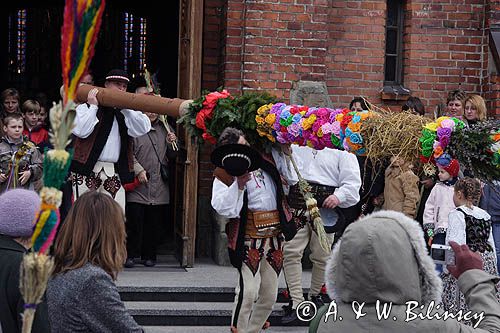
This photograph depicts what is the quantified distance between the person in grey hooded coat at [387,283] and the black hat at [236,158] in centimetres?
386

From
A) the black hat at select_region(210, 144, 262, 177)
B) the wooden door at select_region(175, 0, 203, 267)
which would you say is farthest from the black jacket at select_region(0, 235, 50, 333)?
the wooden door at select_region(175, 0, 203, 267)

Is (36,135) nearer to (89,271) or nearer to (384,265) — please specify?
(89,271)

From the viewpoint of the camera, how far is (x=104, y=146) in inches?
335

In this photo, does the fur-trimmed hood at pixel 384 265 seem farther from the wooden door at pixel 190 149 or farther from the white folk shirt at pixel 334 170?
the wooden door at pixel 190 149

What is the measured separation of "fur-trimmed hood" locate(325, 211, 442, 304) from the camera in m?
2.98

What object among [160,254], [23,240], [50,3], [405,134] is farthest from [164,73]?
[23,240]

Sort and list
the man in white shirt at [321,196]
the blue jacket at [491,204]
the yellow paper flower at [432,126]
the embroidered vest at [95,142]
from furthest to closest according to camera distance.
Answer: the blue jacket at [491,204], the man in white shirt at [321,196], the embroidered vest at [95,142], the yellow paper flower at [432,126]

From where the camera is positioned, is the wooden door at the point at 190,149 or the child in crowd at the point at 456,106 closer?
the child in crowd at the point at 456,106

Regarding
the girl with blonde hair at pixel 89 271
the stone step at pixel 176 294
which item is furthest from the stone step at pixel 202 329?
the girl with blonde hair at pixel 89 271

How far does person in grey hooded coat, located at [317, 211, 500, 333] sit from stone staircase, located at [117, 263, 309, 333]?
547cm

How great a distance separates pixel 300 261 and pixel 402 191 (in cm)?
132

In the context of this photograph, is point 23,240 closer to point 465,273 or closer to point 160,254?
point 465,273

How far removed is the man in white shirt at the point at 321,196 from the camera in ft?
28.1

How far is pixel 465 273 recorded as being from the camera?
3318 millimetres
